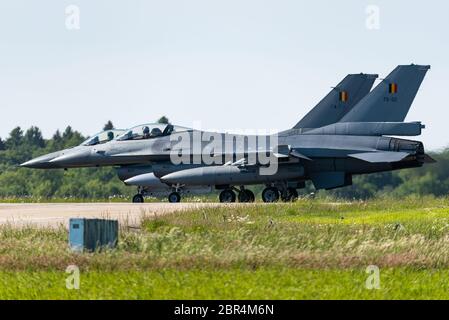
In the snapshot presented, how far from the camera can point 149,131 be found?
40.5 meters

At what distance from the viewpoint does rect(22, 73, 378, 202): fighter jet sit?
39.1m

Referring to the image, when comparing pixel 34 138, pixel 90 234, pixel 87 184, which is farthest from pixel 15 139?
pixel 90 234

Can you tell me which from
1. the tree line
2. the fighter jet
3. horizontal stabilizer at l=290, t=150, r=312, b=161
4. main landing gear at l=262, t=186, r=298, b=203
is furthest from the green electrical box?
the tree line

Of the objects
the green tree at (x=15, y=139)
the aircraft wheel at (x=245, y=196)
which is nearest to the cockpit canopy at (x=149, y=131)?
the aircraft wheel at (x=245, y=196)

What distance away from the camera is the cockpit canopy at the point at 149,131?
4028cm

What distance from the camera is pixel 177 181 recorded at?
1485 inches

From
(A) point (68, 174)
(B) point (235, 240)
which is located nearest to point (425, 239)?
(B) point (235, 240)

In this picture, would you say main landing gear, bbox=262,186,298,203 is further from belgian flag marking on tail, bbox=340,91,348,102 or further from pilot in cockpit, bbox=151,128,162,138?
pilot in cockpit, bbox=151,128,162,138

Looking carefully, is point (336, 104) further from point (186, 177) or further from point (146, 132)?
point (146, 132)

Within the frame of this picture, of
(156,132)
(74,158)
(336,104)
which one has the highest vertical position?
(336,104)

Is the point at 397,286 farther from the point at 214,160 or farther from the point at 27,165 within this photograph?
the point at 27,165

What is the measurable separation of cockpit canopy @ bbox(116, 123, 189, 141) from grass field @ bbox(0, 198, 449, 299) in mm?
19108

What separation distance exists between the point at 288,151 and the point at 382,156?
3562mm
